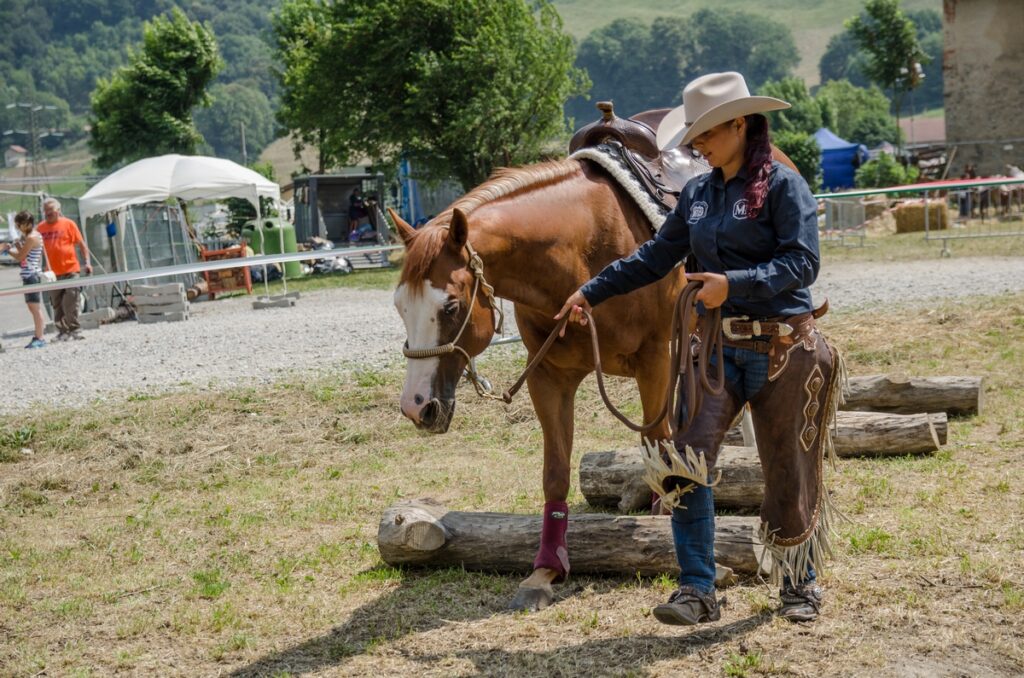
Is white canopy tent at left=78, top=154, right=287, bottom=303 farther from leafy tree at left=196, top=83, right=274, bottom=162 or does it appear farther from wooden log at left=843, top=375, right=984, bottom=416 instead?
leafy tree at left=196, top=83, right=274, bottom=162

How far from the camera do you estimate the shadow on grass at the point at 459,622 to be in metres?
3.75

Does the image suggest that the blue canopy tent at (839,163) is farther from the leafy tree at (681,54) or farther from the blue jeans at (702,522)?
the leafy tree at (681,54)

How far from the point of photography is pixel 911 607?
3.93 metres

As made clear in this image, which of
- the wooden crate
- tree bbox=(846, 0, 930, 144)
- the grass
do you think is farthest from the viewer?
tree bbox=(846, 0, 930, 144)

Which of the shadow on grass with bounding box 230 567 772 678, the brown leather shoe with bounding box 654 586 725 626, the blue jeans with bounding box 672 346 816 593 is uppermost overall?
the blue jeans with bounding box 672 346 816 593

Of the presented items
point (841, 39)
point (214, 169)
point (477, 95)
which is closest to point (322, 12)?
point (477, 95)

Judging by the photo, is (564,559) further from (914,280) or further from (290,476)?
(914,280)

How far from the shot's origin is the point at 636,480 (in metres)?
5.34

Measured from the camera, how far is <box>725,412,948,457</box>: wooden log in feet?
20.1

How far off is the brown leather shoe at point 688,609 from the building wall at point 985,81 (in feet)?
109

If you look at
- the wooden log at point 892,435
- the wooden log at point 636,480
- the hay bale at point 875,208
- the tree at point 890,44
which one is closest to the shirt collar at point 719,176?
the wooden log at point 636,480

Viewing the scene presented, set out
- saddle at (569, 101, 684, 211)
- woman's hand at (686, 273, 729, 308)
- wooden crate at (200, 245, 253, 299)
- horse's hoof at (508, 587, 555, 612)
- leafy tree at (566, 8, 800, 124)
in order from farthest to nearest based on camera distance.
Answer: leafy tree at (566, 8, 800, 124) → wooden crate at (200, 245, 253, 299) → saddle at (569, 101, 684, 211) → horse's hoof at (508, 587, 555, 612) → woman's hand at (686, 273, 729, 308)

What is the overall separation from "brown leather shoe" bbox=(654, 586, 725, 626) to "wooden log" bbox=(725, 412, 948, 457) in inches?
97.2

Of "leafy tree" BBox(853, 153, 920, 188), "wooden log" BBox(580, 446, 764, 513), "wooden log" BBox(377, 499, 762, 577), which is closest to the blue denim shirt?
"wooden log" BBox(377, 499, 762, 577)
